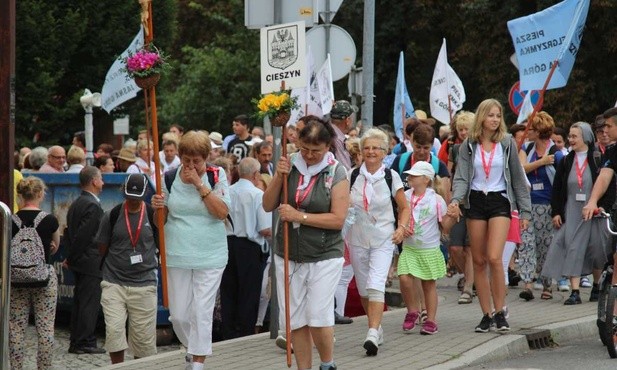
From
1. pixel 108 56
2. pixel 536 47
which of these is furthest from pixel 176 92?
pixel 536 47

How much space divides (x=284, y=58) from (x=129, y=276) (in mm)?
2310

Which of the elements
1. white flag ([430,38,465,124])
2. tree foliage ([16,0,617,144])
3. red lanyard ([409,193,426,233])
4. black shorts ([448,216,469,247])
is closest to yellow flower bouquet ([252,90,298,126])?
red lanyard ([409,193,426,233])

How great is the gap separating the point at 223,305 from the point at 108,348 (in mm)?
2681

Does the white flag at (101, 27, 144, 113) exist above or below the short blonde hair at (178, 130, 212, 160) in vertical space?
above

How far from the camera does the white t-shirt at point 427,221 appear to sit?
12586 mm

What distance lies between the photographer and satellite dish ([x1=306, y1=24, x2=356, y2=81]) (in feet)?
56.4

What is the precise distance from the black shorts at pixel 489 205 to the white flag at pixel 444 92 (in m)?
7.43

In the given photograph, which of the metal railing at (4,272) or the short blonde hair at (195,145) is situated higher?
the short blonde hair at (195,145)

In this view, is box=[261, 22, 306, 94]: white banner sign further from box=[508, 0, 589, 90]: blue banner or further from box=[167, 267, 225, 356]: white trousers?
box=[508, 0, 589, 90]: blue banner

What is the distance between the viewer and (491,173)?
1227cm

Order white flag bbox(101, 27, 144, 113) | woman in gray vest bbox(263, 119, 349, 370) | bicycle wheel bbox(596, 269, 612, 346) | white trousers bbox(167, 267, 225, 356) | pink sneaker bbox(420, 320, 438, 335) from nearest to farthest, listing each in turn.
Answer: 1. woman in gray vest bbox(263, 119, 349, 370)
2. white trousers bbox(167, 267, 225, 356)
3. bicycle wheel bbox(596, 269, 612, 346)
4. pink sneaker bbox(420, 320, 438, 335)
5. white flag bbox(101, 27, 144, 113)

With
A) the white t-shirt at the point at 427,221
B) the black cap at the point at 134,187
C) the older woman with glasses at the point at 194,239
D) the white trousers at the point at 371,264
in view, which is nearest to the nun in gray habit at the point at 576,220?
the white t-shirt at the point at 427,221

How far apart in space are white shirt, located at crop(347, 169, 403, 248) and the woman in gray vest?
169cm

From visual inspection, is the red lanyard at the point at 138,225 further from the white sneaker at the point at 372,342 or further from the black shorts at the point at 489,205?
the black shorts at the point at 489,205
